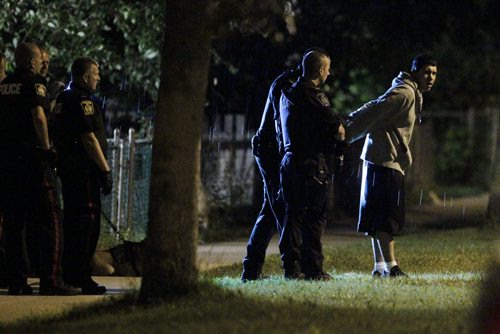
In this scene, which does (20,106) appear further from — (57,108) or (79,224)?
(79,224)

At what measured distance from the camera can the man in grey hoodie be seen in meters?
10.2

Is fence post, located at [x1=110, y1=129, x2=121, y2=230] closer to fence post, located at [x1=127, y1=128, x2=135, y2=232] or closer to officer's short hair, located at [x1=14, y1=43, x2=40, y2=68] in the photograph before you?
fence post, located at [x1=127, y1=128, x2=135, y2=232]

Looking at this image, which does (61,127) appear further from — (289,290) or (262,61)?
(262,61)

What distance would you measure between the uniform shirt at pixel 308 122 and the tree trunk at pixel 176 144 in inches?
68.2

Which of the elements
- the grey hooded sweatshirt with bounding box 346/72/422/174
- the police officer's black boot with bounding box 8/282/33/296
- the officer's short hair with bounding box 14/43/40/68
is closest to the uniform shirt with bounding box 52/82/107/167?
the officer's short hair with bounding box 14/43/40/68

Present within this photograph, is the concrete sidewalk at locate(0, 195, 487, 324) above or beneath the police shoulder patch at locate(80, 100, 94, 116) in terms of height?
beneath

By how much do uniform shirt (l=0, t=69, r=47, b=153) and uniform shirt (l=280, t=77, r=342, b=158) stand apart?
74.0 inches

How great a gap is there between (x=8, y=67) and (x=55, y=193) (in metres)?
5.17

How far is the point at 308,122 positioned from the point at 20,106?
2.18 metres

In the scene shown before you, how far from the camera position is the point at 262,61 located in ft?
66.0

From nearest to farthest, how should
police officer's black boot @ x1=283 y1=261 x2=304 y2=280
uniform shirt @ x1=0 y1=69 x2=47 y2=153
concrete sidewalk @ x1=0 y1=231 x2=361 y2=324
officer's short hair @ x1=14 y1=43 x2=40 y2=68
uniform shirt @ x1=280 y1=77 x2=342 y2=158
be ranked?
concrete sidewalk @ x1=0 y1=231 x2=361 y2=324 → uniform shirt @ x1=0 y1=69 x2=47 y2=153 → officer's short hair @ x1=14 y1=43 x2=40 y2=68 → uniform shirt @ x1=280 y1=77 x2=342 y2=158 → police officer's black boot @ x1=283 y1=261 x2=304 y2=280

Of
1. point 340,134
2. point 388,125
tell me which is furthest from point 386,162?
point 340,134

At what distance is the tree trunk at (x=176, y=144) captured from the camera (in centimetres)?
815

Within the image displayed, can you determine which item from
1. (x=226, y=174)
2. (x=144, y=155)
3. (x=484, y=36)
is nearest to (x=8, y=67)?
(x=144, y=155)
